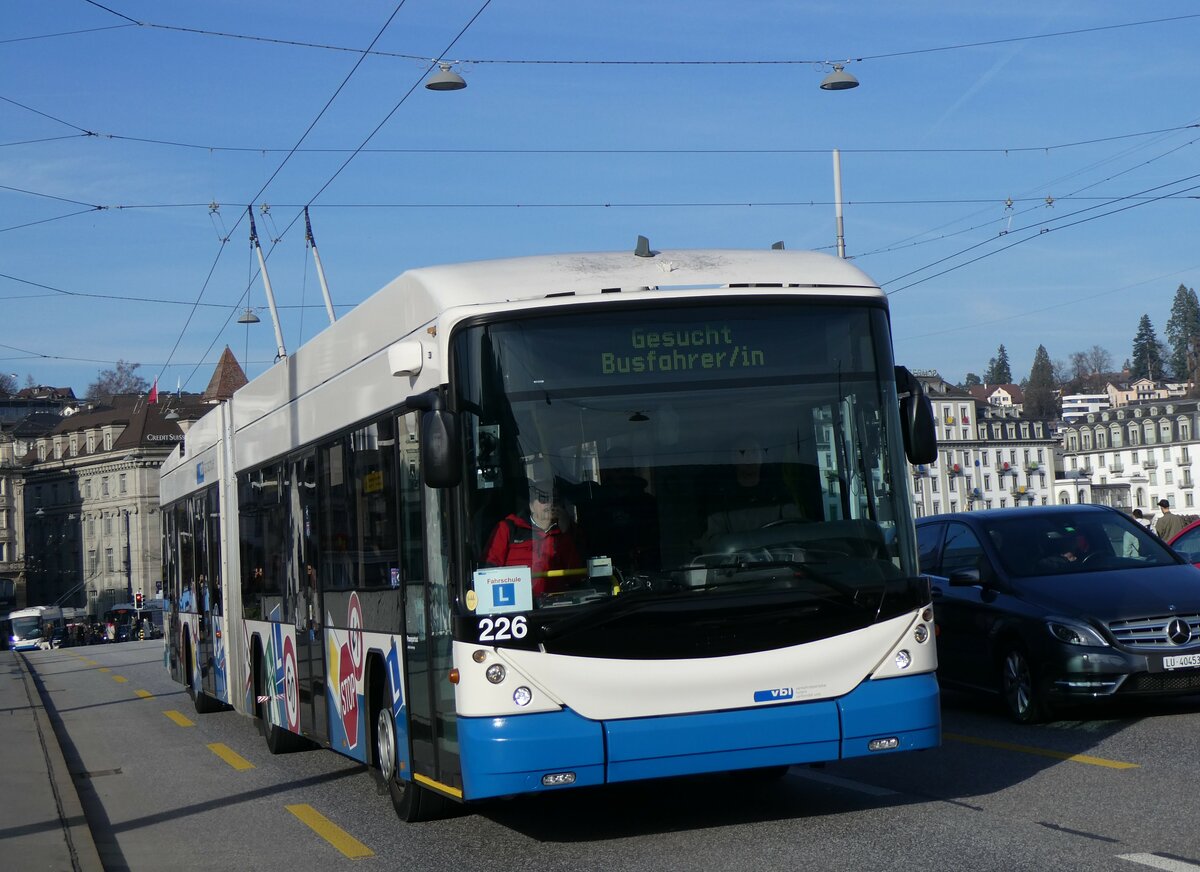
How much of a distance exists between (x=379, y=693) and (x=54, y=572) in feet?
483

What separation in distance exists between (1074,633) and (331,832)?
18.4 ft

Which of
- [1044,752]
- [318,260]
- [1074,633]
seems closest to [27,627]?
[318,260]

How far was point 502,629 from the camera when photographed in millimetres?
8164

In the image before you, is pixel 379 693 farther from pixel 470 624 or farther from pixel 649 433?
pixel 649 433

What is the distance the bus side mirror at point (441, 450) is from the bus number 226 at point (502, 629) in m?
0.69

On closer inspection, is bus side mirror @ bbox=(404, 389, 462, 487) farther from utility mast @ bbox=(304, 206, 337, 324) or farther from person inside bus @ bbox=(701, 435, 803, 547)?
utility mast @ bbox=(304, 206, 337, 324)

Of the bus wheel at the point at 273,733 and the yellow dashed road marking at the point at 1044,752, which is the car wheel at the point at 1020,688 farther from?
the bus wheel at the point at 273,733

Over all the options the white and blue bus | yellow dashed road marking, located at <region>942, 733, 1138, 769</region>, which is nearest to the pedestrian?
yellow dashed road marking, located at <region>942, 733, 1138, 769</region>

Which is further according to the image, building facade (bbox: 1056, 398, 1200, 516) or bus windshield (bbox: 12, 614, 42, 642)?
building facade (bbox: 1056, 398, 1200, 516)

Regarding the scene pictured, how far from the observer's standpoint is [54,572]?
14938 cm

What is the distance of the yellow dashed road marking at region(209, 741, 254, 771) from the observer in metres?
14.1

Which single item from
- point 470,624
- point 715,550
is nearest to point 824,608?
point 715,550

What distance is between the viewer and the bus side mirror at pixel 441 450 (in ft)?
26.3

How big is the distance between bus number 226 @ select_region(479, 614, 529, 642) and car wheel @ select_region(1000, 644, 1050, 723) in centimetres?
578
